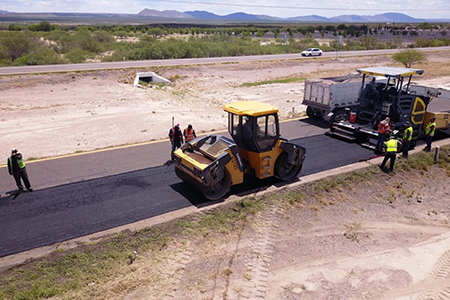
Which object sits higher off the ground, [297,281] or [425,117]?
[425,117]

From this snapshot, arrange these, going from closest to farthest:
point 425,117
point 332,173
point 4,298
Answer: point 4,298
point 332,173
point 425,117

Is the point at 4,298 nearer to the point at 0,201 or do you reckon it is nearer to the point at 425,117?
the point at 0,201

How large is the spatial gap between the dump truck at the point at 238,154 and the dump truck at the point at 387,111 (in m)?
5.02

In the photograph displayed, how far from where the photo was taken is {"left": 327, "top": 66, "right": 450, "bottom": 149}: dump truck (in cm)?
1387

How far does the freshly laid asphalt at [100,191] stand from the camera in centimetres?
863

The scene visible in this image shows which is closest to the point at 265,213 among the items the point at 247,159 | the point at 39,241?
the point at 247,159

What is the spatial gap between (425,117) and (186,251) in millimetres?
11512

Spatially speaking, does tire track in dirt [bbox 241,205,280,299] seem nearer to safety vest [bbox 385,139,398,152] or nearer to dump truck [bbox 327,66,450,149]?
safety vest [bbox 385,139,398,152]

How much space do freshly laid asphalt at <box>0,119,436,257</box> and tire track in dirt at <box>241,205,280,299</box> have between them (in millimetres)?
1245

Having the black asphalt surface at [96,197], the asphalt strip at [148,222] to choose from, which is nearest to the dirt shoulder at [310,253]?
the asphalt strip at [148,222]

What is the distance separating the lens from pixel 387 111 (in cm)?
1414

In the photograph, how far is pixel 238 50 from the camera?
51.0m

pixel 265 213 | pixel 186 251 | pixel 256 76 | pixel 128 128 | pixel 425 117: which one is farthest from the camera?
pixel 256 76

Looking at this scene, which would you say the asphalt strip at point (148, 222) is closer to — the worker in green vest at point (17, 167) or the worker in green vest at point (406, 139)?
the worker in green vest at point (406, 139)
